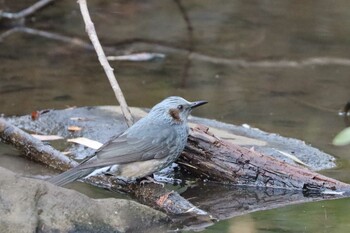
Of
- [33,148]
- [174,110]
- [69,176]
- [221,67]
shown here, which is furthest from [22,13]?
[69,176]

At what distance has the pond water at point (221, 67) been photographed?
7590 millimetres

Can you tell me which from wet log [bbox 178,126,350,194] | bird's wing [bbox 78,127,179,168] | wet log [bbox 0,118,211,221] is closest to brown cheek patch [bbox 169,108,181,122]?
bird's wing [bbox 78,127,179,168]

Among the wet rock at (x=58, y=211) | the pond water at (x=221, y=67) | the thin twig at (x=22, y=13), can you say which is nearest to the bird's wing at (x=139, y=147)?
the wet rock at (x=58, y=211)

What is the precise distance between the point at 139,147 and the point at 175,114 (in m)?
0.38

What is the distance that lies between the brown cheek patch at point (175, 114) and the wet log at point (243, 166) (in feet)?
→ 0.73

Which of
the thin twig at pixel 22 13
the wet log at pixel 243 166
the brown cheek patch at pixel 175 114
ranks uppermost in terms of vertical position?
the brown cheek patch at pixel 175 114

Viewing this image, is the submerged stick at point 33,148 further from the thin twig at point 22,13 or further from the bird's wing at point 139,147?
the thin twig at point 22,13

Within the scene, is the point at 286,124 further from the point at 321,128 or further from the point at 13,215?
the point at 13,215

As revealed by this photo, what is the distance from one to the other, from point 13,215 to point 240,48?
280 inches

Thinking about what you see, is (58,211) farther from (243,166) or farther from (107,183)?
(243,166)

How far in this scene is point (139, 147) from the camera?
5.74 m

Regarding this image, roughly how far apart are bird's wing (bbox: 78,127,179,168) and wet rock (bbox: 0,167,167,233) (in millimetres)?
533

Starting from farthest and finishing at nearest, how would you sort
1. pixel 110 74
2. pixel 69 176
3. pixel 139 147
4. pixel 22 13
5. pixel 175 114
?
pixel 22 13 < pixel 110 74 < pixel 175 114 < pixel 139 147 < pixel 69 176

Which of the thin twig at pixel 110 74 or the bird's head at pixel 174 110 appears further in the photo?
the thin twig at pixel 110 74
